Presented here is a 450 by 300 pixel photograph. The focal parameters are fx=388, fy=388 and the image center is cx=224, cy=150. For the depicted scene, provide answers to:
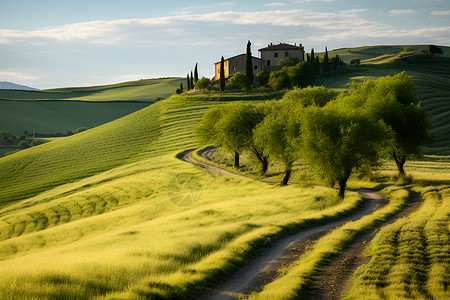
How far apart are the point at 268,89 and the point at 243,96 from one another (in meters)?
13.1

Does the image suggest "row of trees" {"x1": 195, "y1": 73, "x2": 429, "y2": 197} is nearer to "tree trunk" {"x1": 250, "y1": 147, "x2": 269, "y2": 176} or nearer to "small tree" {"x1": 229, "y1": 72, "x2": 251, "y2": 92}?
"tree trunk" {"x1": 250, "y1": 147, "x2": 269, "y2": 176}

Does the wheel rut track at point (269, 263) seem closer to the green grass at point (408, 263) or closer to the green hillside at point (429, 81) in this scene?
the green grass at point (408, 263)

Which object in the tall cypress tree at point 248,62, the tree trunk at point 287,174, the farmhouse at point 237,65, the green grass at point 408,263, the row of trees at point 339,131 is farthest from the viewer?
the farmhouse at point 237,65

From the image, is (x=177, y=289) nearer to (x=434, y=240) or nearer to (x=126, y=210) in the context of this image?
(x=434, y=240)

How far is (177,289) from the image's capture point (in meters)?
16.2

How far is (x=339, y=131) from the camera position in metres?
44.5

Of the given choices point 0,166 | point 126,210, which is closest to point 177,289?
point 126,210

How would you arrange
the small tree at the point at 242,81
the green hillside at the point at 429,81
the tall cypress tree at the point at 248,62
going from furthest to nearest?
the tall cypress tree at the point at 248,62
the small tree at the point at 242,81
the green hillside at the point at 429,81

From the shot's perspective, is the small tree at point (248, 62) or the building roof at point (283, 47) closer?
the small tree at point (248, 62)

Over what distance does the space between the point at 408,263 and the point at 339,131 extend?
87.1ft

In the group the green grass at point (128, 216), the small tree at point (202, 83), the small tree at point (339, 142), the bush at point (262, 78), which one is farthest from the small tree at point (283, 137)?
the bush at point (262, 78)

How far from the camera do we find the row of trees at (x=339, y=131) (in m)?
43.2

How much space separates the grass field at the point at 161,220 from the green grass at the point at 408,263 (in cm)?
9

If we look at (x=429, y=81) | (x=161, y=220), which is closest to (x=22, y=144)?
(x=161, y=220)
